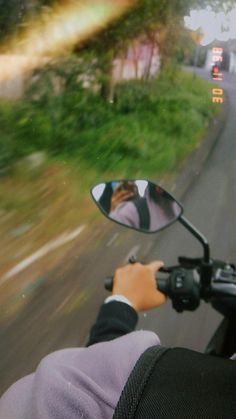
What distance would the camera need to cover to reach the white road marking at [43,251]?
2.55m

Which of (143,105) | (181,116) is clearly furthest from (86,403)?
(143,105)

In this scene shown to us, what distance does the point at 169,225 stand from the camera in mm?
922

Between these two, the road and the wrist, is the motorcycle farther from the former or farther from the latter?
the road

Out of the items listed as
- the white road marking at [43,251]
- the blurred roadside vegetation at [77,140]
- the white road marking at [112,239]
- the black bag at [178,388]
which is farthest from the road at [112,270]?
the black bag at [178,388]

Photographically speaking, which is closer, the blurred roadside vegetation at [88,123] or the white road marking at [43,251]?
the white road marking at [43,251]

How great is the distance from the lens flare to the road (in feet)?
5.81

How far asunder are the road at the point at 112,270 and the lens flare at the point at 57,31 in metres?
1.77

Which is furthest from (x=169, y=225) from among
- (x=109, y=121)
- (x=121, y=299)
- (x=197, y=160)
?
(x=109, y=121)

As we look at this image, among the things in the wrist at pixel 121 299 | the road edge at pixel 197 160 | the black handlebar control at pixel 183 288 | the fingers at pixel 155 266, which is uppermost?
the fingers at pixel 155 266

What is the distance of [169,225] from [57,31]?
11.7 ft

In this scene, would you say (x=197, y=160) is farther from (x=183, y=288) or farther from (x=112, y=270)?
(x=183, y=288)

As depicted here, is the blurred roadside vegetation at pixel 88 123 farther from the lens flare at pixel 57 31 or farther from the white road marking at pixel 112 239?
the white road marking at pixel 112 239

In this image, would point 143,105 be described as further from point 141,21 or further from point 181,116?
point 141,21

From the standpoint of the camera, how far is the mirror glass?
2.98 feet
